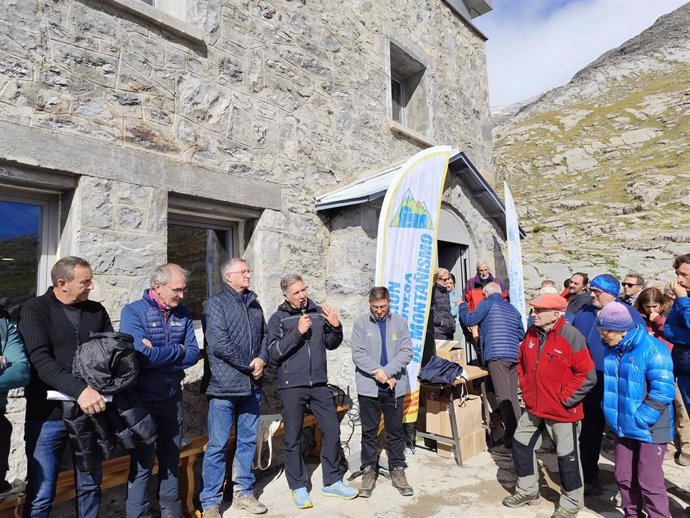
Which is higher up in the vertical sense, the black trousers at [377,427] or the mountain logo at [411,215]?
the mountain logo at [411,215]

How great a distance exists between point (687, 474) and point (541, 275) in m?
10.5

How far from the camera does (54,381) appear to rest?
8.44 feet

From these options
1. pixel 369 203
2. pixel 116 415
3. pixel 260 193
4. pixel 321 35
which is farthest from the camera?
pixel 321 35

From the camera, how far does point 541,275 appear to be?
1441 centimetres

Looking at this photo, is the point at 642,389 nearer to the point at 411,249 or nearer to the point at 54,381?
the point at 411,249

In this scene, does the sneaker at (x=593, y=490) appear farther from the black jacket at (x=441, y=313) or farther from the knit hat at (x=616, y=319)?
the black jacket at (x=441, y=313)

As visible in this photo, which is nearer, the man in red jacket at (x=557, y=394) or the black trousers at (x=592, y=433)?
the man in red jacket at (x=557, y=394)

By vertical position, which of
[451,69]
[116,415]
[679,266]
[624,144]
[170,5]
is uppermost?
[624,144]

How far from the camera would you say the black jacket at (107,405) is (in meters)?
2.59

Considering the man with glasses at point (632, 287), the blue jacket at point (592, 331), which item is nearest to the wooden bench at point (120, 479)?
the blue jacket at point (592, 331)

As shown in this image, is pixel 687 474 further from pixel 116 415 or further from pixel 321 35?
pixel 321 35

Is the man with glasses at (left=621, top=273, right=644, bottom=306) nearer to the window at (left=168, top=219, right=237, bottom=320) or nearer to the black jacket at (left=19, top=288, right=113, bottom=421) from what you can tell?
the window at (left=168, top=219, right=237, bottom=320)

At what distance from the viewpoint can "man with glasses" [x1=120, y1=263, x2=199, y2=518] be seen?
3004 millimetres

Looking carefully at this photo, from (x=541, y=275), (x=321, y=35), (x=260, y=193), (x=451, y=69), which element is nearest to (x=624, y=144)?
(x=541, y=275)
